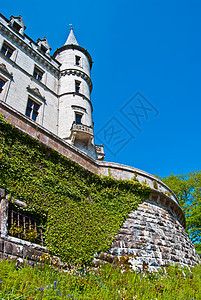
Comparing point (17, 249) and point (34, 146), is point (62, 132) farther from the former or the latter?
point (17, 249)

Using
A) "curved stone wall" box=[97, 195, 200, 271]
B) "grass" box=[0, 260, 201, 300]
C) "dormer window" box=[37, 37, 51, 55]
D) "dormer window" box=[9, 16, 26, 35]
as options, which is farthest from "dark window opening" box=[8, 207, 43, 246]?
"dormer window" box=[37, 37, 51, 55]

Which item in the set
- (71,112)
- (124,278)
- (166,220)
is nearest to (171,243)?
(166,220)

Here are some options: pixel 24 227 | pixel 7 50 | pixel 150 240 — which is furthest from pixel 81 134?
pixel 24 227

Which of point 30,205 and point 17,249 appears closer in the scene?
point 17,249

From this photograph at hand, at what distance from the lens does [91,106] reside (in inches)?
879

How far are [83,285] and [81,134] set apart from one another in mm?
13097

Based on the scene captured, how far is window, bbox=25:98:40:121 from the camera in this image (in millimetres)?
17391

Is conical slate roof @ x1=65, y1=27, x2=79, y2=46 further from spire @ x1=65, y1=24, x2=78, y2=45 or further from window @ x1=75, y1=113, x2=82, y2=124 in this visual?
window @ x1=75, y1=113, x2=82, y2=124

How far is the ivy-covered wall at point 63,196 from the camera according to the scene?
26.1 feet

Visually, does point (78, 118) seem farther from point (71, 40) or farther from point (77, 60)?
point (71, 40)

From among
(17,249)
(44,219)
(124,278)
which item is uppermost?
(44,219)

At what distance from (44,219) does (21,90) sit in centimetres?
1234

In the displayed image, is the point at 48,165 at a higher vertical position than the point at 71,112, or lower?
lower

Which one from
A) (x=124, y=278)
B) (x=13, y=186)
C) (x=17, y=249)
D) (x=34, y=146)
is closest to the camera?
(x=17, y=249)
